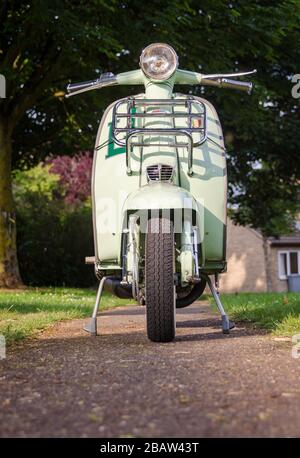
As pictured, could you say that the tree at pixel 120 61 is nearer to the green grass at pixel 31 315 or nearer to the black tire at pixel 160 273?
the green grass at pixel 31 315

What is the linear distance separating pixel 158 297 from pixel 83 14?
8558mm

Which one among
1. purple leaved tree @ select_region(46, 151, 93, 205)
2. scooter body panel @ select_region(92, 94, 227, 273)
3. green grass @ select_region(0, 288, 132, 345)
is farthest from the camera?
purple leaved tree @ select_region(46, 151, 93, 205)

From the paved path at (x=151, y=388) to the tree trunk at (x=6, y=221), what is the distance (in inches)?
368

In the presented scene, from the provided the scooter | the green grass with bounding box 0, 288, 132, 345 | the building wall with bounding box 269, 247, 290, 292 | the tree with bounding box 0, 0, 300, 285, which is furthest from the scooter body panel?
the building wall with bounding box 269, 247, 290, 292

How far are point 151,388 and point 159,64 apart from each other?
285cm

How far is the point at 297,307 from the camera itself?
6707mm

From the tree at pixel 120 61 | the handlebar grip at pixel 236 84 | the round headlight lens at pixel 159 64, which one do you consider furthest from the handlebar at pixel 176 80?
the tree at pixel 120 61

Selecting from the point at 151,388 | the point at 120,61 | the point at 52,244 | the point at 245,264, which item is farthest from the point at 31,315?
the point at 245,264

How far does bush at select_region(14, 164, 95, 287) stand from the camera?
19656mm

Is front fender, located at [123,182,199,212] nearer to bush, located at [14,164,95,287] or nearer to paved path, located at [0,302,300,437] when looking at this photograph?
paved path, located at [0,302,300,437]

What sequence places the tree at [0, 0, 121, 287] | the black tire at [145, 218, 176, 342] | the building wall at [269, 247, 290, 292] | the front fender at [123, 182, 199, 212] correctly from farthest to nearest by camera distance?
the building wall at [269, 247, 290, 292] < the tree at [0, 0, 121, 287] < the front fender at [123, 182, 199, 212] < the black tire at [145, 218, 176, 342]

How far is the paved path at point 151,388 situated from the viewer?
236 cm

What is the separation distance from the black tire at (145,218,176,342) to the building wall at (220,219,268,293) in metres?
29.8

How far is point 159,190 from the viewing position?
15.0 feet
